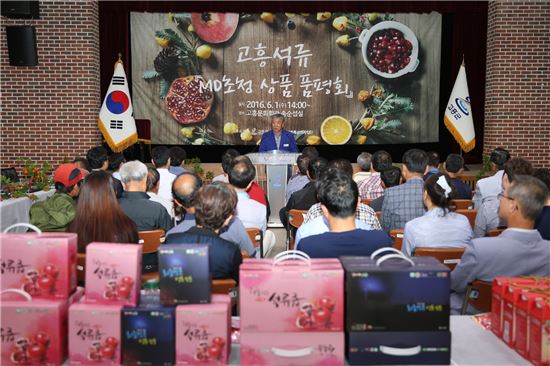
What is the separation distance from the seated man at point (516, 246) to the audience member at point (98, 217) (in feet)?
5.40

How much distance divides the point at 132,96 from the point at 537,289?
934 cm

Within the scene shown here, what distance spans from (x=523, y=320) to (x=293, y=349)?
2.59 ft

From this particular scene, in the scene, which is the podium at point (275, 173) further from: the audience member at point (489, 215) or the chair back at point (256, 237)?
the audience member at point (489, 215)

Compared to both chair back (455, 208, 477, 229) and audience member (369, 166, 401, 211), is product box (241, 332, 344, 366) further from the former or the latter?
audience member (369, 166, 401, 211)

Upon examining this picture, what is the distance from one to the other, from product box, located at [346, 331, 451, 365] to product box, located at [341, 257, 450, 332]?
2 cm

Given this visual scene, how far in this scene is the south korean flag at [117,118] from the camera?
8.89m

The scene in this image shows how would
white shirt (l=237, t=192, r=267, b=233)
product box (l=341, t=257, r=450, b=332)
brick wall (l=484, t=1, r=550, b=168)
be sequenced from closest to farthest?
1. product box (l=341, t=257, r=450, b=332)
2. white shirt (l=237, t=192, r=267, b=233)
3. brick wall (l=484, t=1, r=550, b=168)

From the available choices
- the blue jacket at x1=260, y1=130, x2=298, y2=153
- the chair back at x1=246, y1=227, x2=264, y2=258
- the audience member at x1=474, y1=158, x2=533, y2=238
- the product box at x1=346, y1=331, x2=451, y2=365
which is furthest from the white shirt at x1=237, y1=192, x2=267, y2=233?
the blue jacket at x1=260, y1=130, x2=298, y2=153

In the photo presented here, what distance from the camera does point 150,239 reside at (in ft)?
12.1

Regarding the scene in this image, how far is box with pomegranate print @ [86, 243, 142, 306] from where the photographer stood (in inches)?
76.5

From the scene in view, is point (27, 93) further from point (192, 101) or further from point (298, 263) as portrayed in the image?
point (298, 263)

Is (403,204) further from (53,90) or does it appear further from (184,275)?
(53,90)

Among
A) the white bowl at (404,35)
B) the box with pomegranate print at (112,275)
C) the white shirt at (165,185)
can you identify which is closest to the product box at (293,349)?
the box with pomegranate print at (112,275)

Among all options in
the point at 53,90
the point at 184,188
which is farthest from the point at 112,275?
the point at 53,90
